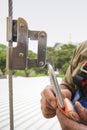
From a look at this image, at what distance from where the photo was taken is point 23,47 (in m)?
0.90

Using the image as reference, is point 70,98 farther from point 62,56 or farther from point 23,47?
point 62,56

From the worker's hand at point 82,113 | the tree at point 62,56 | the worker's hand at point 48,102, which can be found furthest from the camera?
the tree at point 62,56

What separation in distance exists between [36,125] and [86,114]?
192 centimetres

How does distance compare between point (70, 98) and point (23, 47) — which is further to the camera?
point (70, 98)

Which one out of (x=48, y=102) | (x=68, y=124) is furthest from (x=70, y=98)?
(x=68, y=124)

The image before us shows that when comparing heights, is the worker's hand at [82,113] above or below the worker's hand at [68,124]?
above

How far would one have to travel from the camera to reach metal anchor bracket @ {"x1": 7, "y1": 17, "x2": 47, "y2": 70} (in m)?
0.90

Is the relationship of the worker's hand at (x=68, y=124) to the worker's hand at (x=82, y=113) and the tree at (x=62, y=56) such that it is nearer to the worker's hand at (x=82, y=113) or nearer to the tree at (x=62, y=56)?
the worker's hand at (x=82, y=113)

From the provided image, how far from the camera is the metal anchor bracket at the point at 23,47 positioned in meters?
0.90

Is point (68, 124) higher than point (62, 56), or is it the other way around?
point (68, 124)

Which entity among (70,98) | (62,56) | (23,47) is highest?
(23,47)

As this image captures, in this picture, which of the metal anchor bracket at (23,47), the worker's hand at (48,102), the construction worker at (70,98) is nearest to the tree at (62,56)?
the construction worker at (70,98)

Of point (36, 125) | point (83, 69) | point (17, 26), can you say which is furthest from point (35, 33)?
point (36, 125)

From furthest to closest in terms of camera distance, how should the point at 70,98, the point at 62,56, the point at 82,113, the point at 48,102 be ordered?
the point at 62,56 → the point at 70,98 → the point at 48,102 → the point at 82,113
